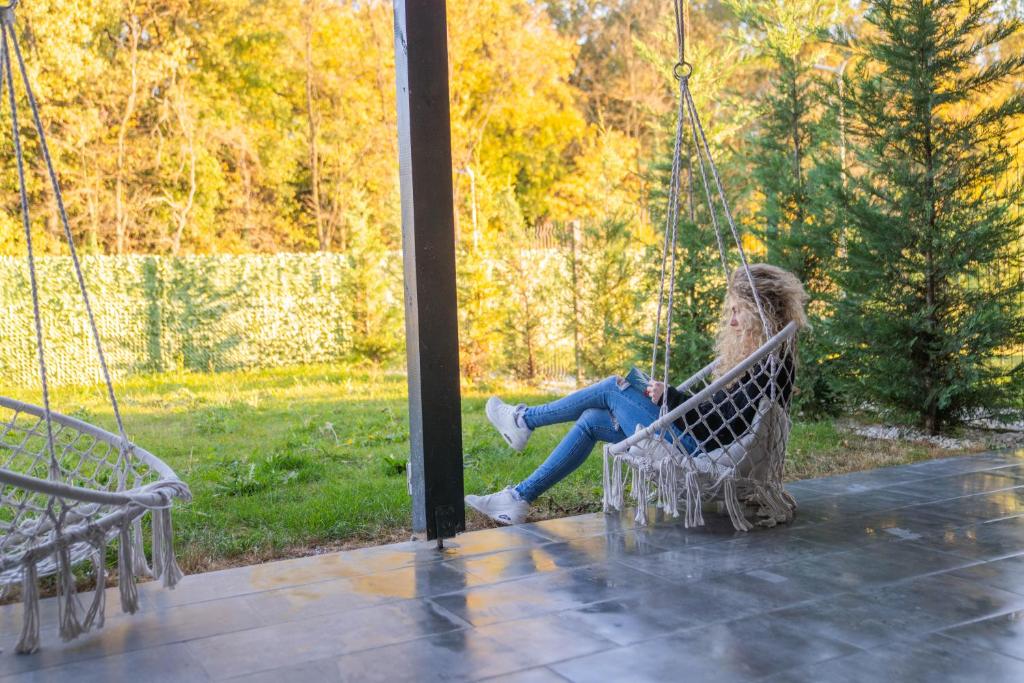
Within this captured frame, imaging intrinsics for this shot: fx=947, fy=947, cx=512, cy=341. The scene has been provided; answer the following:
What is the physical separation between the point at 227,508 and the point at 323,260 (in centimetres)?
775

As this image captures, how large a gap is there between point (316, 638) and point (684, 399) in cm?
155

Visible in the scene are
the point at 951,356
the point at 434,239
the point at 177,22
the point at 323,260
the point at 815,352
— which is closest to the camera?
the point at 434,239

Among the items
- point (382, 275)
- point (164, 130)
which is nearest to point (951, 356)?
point (382, 275)

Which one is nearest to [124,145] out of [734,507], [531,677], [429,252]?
[429,252]

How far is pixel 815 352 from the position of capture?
602 cm

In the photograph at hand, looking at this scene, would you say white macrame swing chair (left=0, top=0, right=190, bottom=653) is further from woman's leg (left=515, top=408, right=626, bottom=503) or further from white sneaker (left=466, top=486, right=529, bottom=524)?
woman's leg (left=515, top=408, right=626, bottom=503)

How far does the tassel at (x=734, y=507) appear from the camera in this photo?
324cm

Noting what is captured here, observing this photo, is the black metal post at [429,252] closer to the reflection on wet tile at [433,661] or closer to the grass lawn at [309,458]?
the grass lawn at [309,458]

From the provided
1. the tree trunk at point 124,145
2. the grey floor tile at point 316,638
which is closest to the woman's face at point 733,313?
the grey floor tile at point 316,638

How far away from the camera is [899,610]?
2.46 metres

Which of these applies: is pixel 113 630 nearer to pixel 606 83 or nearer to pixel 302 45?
pixel 302 45

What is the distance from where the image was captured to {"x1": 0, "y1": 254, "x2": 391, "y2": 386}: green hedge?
947cm

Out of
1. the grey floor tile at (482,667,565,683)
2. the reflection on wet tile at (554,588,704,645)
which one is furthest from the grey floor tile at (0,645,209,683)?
the reflection on wet tile at (554,588,704,645)

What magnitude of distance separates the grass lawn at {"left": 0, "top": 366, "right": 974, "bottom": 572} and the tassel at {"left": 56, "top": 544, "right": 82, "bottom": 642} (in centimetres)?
80
